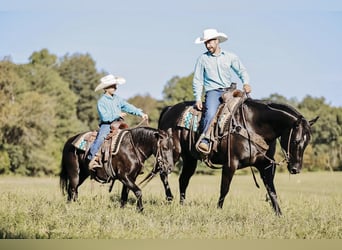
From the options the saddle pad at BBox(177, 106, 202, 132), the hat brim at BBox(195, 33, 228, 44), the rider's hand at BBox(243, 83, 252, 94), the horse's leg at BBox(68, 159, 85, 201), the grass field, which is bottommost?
the grass field

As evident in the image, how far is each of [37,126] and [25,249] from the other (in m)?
32.9

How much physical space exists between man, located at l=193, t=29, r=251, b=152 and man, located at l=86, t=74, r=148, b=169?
1197 millimetres

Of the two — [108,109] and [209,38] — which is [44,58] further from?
[209,38]

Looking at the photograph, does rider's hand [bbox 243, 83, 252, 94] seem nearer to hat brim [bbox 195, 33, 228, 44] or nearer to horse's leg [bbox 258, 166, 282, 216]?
hat brim [bbox 195, 33, 228, 44]

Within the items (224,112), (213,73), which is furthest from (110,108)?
(224,112)

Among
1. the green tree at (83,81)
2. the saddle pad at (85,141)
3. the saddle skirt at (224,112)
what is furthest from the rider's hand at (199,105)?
the green tree at (83,81)

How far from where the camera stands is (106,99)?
33.7 feet

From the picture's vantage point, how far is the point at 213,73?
976 cm

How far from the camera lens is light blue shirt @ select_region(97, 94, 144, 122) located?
10.3 meters

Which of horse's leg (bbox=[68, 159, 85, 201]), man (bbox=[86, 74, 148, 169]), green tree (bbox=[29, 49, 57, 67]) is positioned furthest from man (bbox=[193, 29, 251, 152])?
green tree (bbox=[29, 49, 57, 67])

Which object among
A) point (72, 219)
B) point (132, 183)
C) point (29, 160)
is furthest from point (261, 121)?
point (29, 160)

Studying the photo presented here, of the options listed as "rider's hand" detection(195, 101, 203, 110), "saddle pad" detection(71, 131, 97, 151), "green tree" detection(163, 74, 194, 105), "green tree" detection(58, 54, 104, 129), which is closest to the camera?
"rider's hand" detection(195, 101, 203, 110)

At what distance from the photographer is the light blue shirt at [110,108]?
10.3 meters

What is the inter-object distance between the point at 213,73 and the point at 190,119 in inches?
41.5
